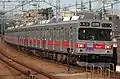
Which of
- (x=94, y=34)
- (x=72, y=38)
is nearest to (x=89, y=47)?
(x=94, y=34)

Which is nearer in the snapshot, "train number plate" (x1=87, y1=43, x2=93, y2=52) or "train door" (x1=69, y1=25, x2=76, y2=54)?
"train number plate" (x1=87, y1=43, x2=93, y2=52)

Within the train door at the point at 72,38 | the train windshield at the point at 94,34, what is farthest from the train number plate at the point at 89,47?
the train door at the point at 72,38

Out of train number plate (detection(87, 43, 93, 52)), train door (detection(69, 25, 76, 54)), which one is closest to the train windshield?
train number plate (detection(87, 43, 93, 52))

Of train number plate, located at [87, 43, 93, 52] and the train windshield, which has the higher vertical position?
the train windshield

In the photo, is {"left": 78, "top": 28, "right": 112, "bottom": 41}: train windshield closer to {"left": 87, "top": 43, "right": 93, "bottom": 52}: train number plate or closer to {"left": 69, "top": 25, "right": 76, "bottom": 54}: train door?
{"left": 87, "top": 43, "right": 93, "bottom": 52}: train number plate

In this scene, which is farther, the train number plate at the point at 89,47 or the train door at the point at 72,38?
the train door at the point at 72,38

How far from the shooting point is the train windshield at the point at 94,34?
20.2m

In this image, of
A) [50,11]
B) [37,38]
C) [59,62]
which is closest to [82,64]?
[59,62]

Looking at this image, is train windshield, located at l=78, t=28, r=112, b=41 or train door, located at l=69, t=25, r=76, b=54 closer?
train windshield, located at l=78, t=28, r=112, b=41

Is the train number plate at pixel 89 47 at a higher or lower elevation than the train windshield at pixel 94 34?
lower

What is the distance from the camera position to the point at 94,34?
20.3m

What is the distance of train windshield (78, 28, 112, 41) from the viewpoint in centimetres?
2019

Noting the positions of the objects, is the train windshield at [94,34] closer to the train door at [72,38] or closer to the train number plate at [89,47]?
the train number plate at [89,47]

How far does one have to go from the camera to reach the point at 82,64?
20.3m
